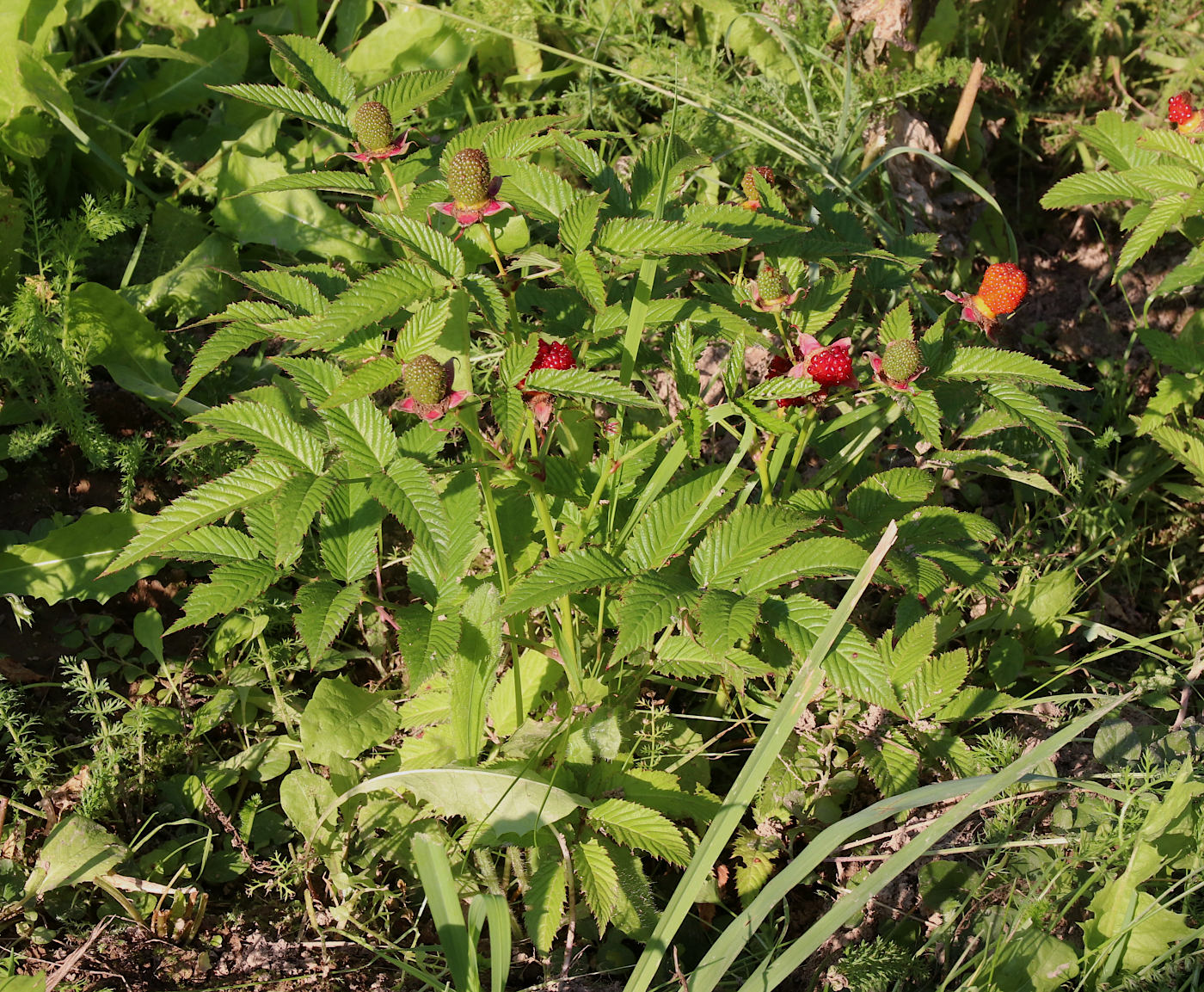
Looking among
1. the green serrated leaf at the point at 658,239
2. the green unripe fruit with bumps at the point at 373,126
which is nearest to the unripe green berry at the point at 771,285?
the green serrated leaf at the point at 658,239

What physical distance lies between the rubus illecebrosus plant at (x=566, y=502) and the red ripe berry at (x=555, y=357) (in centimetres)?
1

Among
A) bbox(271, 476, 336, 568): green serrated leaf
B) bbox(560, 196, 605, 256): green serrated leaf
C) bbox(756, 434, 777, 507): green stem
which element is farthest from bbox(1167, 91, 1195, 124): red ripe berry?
bbox(271, 476, 336, 568): green serrated leaf

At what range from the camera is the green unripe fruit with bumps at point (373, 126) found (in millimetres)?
1447

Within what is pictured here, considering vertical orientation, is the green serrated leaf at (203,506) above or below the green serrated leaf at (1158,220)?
below

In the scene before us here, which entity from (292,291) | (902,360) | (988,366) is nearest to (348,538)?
(292,291)

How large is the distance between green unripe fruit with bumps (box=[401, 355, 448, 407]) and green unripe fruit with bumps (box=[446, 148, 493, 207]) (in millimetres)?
249

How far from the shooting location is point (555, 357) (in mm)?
1505

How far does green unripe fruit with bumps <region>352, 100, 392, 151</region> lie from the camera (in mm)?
1447

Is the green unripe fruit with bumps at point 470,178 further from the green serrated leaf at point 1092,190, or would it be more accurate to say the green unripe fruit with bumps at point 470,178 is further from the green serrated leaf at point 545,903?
the green serrated leaf at point 1092,190

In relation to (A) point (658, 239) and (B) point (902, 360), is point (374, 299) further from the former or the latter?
(B) point (902, 360)

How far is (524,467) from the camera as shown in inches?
59.6

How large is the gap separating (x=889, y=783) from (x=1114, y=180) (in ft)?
4.63

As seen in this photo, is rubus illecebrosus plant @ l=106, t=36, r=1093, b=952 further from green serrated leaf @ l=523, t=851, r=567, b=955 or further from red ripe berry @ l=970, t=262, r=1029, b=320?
red ripe berry @ l=970, t=262, r=1029, b=320

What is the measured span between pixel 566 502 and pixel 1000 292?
91 centimetres
